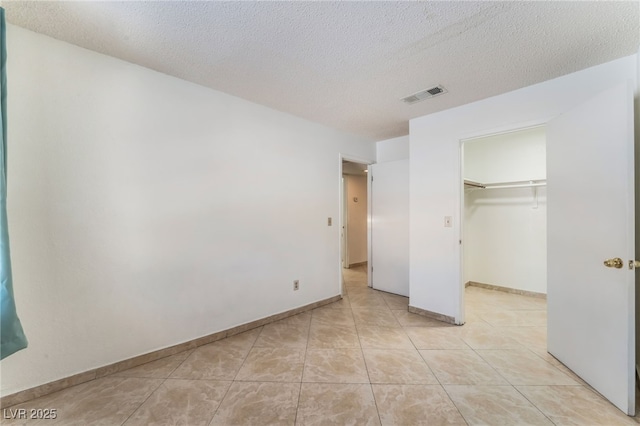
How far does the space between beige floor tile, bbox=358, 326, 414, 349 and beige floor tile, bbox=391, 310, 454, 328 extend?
0.70ft

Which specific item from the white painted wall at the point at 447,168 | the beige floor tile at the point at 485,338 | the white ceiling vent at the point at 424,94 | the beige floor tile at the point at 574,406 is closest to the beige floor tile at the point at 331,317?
the white painted wall at the point at 447,168

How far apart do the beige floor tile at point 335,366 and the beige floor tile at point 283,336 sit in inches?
8.5

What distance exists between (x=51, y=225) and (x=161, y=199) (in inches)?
25.9

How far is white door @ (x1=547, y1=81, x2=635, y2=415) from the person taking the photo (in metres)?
1.47

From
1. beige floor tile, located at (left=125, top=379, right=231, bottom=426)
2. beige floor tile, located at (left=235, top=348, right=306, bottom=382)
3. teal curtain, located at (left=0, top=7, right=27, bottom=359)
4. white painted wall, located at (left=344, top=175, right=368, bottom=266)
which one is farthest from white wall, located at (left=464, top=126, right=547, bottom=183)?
teal curtain, located at (left=0, top=7, right=27, bottom=359)

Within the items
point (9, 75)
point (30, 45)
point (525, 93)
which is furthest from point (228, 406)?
point (525, 93)

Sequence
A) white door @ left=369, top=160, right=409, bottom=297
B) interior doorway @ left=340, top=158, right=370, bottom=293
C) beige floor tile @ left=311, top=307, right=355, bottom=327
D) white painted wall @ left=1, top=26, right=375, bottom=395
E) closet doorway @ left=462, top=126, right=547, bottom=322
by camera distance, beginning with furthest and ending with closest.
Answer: interior doorway @ left=340, top=158, right=370, bottom=293 < white door @ left=369, top=160, right=409, bottom=297 < closet doorway @ left=462, top=126, right=547, bottom=322 < beige floor tile @ left=311, top=307, right=355, bottom=327 < white painted wall @ left=1, top=26, right=375, bottom=395

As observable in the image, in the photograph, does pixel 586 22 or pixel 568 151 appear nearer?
pixel 586 22

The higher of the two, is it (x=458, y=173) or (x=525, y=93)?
(x=525, y=93)

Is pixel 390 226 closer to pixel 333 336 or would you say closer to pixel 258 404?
pixel 333 336

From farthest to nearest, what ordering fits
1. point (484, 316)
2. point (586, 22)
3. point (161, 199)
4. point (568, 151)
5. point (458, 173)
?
point (484, 316)
point (458, 173)
point (161, 199)
point (568, 151)
point (586, 22)

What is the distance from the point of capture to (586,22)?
1493mm

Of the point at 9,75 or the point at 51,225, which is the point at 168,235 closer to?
the point at 51,225

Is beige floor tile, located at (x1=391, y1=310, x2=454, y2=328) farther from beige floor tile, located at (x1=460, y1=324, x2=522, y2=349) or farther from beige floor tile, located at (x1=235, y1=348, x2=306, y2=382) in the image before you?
beige floor tile, located at (x1=235, y1=348, x2=306, y2=382)
